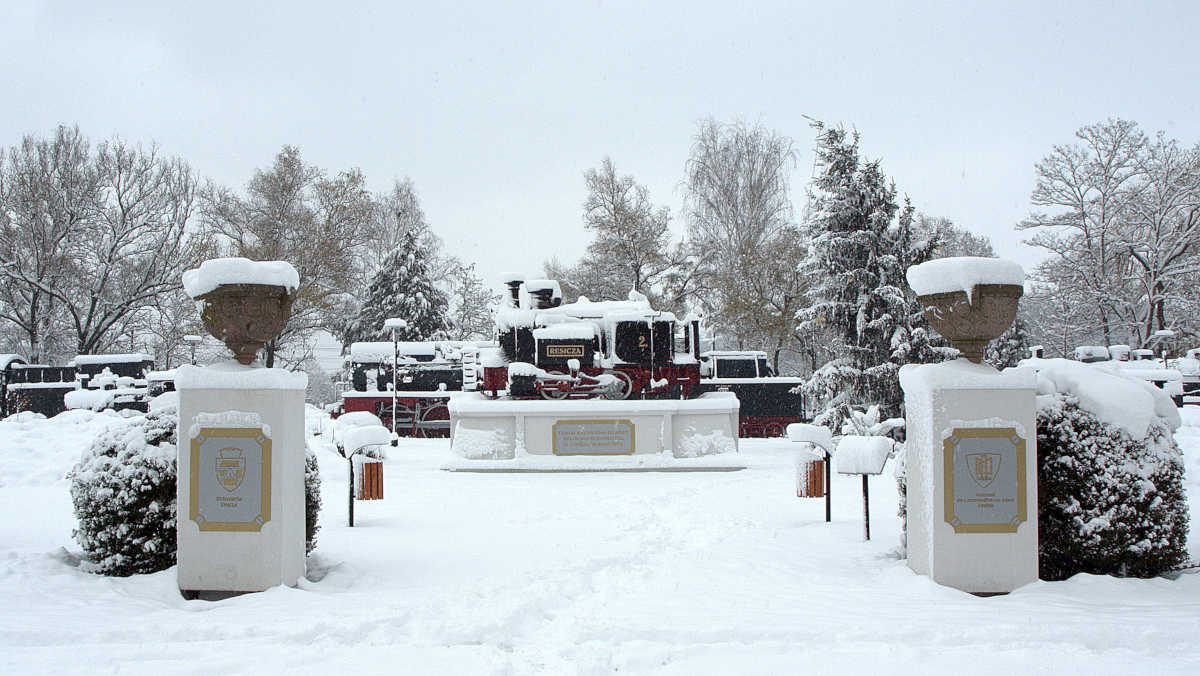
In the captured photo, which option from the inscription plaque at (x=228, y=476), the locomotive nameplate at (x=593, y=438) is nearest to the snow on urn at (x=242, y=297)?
the inscription plaque at (x=228, y=476)

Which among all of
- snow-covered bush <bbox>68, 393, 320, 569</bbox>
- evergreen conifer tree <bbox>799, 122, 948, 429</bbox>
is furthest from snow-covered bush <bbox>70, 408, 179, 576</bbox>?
evergreen conifer tree <bbox>799, 122, 948, 429</bbox>

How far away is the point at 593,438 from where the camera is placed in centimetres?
1479

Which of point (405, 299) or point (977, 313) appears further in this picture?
point (405, 299)

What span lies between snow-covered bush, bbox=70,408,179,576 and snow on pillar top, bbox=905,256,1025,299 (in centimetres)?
567

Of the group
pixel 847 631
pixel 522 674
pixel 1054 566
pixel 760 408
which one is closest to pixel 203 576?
pixel 522 674

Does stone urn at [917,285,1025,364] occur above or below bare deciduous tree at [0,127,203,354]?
below

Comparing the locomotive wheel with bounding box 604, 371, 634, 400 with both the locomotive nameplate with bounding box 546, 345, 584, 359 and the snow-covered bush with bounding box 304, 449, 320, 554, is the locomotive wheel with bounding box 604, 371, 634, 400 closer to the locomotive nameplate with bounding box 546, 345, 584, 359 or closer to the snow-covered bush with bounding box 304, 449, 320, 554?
the locomotive nameplate with bounding box 546, 345, 584, 359

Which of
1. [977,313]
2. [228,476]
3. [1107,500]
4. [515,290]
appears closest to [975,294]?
[977,313]

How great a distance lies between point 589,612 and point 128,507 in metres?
3.45

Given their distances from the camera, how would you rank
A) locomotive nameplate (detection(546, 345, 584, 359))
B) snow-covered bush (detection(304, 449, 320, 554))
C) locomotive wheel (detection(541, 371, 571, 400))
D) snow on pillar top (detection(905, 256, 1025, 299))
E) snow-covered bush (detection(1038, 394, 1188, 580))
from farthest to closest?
locomotive nameplate (detection(546, 345, 584, 359)) → locomotive wheel (detection(541, 371, 571, 400)) → snow-covered bush (detection(304, 449, 320, 554)) → snow on pillar top (detection(905, 256, 1025, 299)) → snow-covered bush (detection(1038, 394, 1188, 580))

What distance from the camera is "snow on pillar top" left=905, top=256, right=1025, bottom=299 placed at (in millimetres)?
5789

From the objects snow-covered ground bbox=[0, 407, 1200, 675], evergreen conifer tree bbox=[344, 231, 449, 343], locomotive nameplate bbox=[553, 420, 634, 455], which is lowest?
snow-covered ground bbox=[0, 407, 1200, 675]

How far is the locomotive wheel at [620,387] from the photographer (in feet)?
50.1

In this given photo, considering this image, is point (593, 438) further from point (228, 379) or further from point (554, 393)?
point (228, 379)
